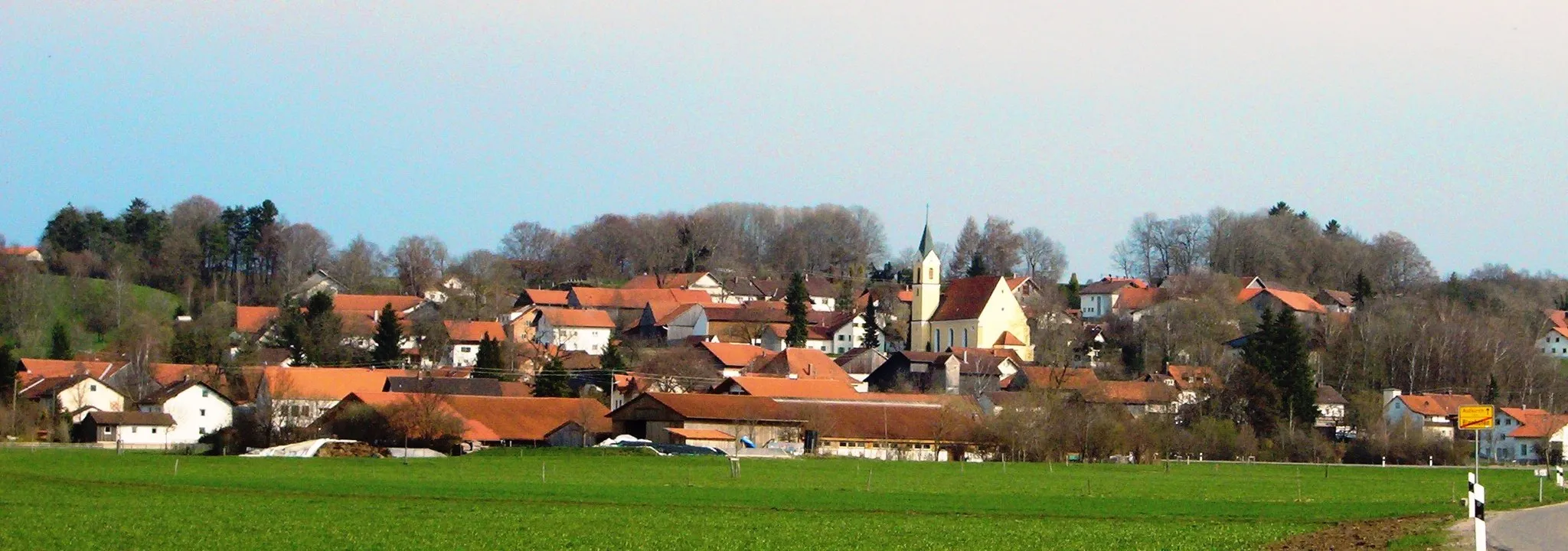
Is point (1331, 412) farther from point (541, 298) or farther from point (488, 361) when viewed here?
point (541, 298)

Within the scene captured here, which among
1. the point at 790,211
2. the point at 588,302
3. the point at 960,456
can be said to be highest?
the point at 790,211

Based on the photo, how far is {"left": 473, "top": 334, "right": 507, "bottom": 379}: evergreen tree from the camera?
9319 centimetres

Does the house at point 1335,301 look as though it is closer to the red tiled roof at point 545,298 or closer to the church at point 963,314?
the church at point 963,314

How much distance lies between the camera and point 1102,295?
474 ft

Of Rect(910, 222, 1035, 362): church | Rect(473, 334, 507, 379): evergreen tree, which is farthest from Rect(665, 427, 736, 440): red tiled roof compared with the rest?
Rect(910, 222, 1035, 362): church

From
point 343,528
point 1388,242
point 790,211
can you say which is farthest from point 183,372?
point 1388,242

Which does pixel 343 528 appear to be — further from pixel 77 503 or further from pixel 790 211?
pixel 790 211

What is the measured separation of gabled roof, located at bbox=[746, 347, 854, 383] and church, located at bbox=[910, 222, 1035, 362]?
1898cm

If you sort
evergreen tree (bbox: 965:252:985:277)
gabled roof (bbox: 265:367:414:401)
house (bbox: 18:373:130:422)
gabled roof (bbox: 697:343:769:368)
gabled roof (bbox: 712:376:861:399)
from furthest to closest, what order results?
evergreen tree (bbox: 965:252:985:277) → gabled roof (bbox: 697:343:769:368) → house (bbox: 18:373:130:422) → gabled roof (bbox: 712:376:861:399) → gabled roof (bbox: 265:367:414:401)

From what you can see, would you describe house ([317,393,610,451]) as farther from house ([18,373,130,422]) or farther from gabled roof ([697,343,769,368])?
gabled roof ([697,343,769,368])

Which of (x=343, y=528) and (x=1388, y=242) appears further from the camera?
(x=1388, y=242)

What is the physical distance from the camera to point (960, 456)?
73812 millimetres

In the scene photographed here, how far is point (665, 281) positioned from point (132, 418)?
72342 mm

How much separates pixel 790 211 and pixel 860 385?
81.3 metres
